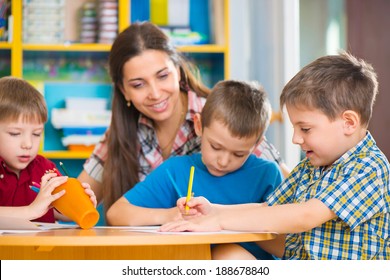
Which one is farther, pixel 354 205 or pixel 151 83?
pixel 151 83

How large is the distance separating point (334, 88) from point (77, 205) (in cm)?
67

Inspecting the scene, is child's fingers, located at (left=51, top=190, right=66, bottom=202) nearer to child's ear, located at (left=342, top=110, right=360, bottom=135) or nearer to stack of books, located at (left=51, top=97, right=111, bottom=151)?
child's ear, located at (left=342, top=110, right=360, bottom=135)

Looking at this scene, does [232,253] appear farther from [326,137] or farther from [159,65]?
[159,65]

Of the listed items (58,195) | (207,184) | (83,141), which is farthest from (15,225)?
(83,141)

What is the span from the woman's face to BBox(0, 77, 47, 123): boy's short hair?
17.2 inches

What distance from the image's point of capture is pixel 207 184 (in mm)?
1993

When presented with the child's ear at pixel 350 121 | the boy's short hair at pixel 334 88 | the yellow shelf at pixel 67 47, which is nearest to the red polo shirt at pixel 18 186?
the boy's short hair at pixel 334 88

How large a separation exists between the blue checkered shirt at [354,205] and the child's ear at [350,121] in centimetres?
4

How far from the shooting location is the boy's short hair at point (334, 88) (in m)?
1.65

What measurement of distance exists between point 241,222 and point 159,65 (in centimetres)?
103

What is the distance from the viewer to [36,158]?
7.06 ft

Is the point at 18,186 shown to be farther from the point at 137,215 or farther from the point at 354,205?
the point at 354,205

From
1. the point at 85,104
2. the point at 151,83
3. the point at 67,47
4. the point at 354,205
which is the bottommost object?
the point at 354,205
